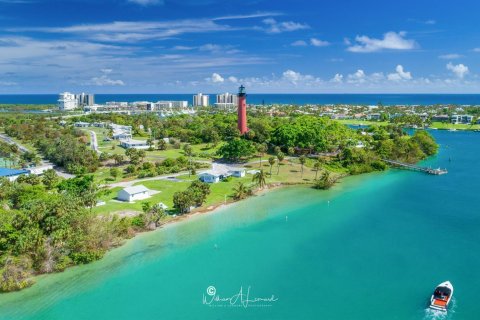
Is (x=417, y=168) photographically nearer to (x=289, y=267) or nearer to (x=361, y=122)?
(x=289, y=267)

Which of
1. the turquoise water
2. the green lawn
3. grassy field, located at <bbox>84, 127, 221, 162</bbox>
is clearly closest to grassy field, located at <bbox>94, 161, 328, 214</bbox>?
the green lawn

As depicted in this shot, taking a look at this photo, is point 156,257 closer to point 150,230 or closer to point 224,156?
point 150,230

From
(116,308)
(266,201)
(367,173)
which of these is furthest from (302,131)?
(116,308)

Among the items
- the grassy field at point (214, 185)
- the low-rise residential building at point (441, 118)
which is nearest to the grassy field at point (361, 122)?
the low-rise residential building at point (441, 118)

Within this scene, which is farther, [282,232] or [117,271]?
[282,232]

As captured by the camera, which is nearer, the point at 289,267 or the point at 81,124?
the point at 289,267

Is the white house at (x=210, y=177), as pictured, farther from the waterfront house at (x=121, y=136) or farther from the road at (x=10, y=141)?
the road at (x=10, y=141)

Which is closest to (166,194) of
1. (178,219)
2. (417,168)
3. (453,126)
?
(178,219)
